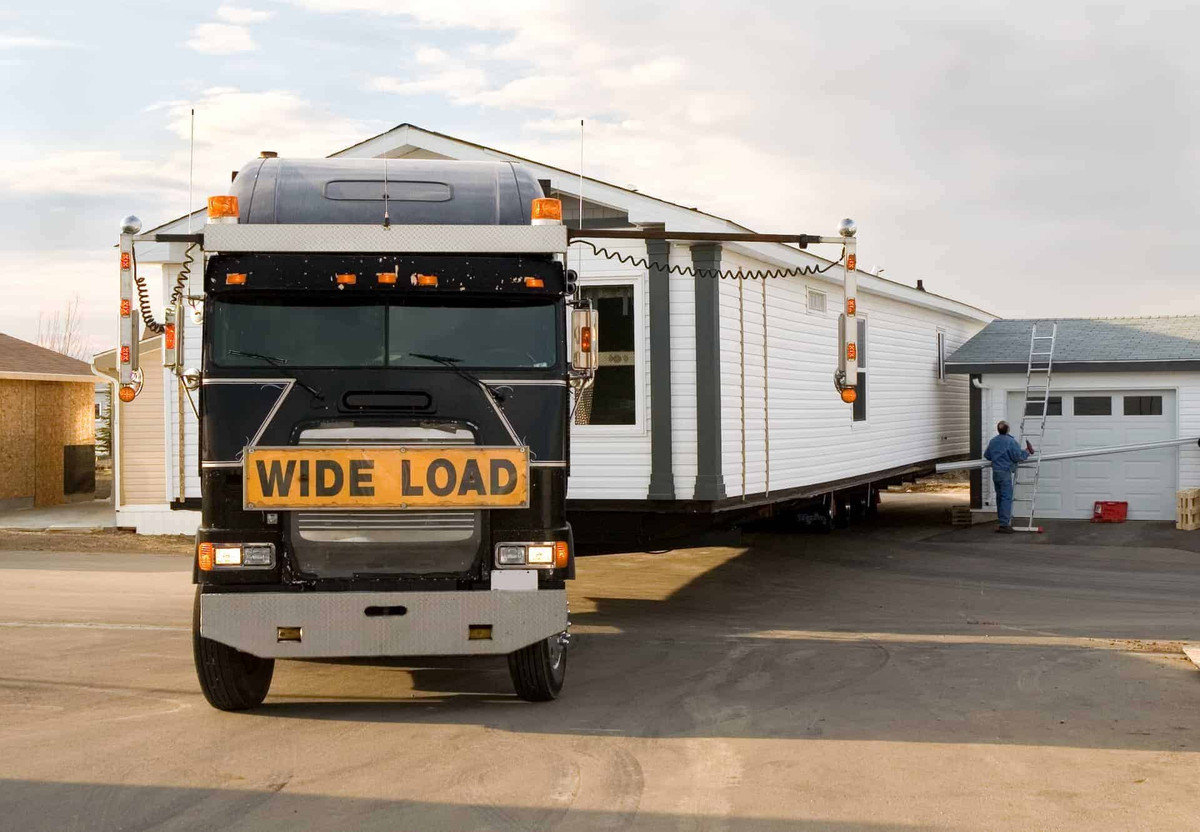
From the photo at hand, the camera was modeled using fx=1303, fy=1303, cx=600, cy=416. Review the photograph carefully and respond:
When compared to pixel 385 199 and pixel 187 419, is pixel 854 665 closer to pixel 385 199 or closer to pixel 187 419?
pixel 385 199

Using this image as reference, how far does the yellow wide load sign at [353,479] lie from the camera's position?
7.37 metres

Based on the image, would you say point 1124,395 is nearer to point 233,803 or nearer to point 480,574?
point 480,574

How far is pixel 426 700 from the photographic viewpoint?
839 centimetres

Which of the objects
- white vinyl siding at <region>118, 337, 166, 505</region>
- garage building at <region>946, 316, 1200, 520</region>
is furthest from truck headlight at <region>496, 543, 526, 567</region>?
garage building at <region>946, 316, 1200, 520</region>

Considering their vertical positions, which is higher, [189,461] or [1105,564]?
[189,461]

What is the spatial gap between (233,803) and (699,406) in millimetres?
6881

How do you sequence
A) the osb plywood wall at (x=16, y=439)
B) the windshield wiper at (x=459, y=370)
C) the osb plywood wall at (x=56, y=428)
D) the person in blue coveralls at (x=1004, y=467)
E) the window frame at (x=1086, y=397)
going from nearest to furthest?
1. the windshield wiper at (x=459, y=370)
2. the person in blue coveralls at (x=1004, y=467)
3. the window frame at (x=1086, y=397)
4. the osb plywood wall at (x=16, y=439)
5. the osb plywood wall at (x=56, y=428)

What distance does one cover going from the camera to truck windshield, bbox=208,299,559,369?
7684 millimetres

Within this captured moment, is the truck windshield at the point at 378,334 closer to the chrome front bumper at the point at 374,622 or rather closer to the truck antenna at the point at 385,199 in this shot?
the truck antenna at the point at 385,199

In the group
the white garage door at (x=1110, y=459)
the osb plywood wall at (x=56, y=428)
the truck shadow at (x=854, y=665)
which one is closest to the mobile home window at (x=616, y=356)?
the truck shadow at (x=854, y=665)

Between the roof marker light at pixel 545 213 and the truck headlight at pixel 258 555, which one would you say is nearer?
the truck headlight at pixel 258 555

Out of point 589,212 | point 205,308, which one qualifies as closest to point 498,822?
point 205,308

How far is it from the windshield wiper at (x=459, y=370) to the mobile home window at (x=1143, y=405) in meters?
16.4

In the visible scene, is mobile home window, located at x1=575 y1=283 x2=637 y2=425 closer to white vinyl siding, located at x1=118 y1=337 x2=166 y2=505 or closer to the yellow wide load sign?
the yellow wide load sign
